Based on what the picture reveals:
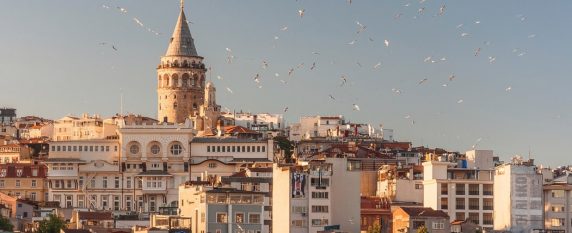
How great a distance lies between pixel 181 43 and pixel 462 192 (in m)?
66.2

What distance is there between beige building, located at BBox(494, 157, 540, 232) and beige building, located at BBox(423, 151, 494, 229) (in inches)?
147

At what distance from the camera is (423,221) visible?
3878 inches

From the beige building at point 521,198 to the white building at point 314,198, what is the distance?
874 centimetres

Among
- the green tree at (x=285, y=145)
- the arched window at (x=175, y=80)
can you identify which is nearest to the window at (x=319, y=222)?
the green tree at (x=285, y=145)

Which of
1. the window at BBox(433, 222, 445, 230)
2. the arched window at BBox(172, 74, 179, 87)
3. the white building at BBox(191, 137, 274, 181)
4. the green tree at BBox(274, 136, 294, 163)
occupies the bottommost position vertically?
the window at BBox(433, 222, 445, 230)

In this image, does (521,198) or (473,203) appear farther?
(473,203)

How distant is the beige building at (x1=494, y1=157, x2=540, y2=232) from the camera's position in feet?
348

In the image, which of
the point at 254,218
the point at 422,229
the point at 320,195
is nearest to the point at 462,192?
the point at 320,195

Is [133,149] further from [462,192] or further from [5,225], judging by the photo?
[5,225]

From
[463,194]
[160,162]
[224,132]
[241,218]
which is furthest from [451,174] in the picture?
[224,132]

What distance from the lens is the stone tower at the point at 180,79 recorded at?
17312cm

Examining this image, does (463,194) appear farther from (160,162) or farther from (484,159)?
(160,162)

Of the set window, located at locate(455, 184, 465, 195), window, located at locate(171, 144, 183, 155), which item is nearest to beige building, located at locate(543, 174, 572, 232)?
window, located at locate(455, 184, 465, 195)

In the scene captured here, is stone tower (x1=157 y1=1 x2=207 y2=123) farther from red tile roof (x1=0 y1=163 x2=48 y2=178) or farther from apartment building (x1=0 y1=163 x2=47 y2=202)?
apartment building (x1=0 y1=163 x2=47 y2=202)
